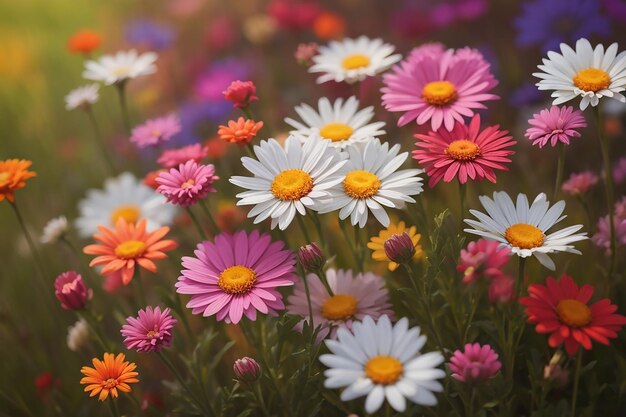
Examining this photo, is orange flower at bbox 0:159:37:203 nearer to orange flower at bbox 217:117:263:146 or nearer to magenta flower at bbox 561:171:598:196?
orange flower at bbox 217:117:263:146

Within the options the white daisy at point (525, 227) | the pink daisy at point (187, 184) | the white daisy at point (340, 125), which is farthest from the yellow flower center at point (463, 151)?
the pink daisy at point (187, 184)

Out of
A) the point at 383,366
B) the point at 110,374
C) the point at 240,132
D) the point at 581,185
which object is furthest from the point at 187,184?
the point at 581,185

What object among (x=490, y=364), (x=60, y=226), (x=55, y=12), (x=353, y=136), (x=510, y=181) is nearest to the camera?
(x=490, y=364)

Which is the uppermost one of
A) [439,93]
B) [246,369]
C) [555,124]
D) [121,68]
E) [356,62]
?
[121,68]

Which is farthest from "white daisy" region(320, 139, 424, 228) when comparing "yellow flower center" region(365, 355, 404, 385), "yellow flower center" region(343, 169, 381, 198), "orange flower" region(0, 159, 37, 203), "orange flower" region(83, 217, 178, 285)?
"orange flower" region(0, 159, 37, 203)

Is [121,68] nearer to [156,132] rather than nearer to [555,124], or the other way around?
[156,132]

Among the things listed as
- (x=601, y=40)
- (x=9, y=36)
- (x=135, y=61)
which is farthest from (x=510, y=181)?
(x=9, y=36)

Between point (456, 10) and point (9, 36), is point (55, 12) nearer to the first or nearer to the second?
point (9, 36)
